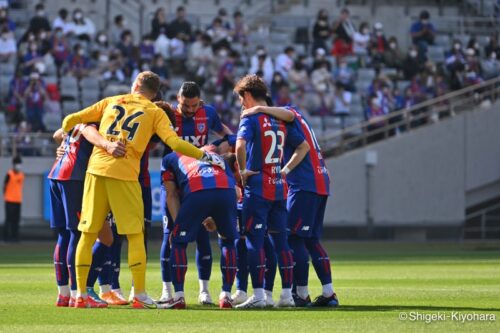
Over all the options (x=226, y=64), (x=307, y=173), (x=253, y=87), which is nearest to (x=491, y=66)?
(x=226, y=64)

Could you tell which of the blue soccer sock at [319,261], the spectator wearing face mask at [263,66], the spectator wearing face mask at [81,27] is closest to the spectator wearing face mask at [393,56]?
the spectator wearing face mask at [263,66]

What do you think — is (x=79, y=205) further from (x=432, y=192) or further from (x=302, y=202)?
(x=432, y=192)

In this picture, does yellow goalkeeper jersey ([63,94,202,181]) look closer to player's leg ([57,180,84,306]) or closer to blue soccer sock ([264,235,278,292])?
player's leg ([57,180,84,306])

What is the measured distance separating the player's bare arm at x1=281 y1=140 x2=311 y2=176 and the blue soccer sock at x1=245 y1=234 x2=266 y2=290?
769 mm

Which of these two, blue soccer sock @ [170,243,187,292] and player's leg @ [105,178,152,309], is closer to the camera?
player's leg @ [105,178,152,309]

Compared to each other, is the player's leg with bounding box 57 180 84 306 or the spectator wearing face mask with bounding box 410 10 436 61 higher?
the spectator wearing face mask with bounding box 410 10 436 61

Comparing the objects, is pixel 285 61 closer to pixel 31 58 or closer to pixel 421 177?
pixel 421 177

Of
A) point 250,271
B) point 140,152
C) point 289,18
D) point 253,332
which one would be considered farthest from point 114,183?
point 289,18

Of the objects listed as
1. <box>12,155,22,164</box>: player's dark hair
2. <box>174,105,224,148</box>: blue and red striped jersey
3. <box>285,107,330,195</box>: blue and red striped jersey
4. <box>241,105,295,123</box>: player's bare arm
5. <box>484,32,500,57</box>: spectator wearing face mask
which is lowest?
<box>12,155,22,164</box>: player's dark hair

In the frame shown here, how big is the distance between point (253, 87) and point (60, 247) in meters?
2.58

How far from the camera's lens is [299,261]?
1329 centimetres

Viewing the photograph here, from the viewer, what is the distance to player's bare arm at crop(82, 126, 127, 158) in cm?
1223

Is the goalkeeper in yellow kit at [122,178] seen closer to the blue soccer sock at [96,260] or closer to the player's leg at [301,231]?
the blue soccer sock at [96,260]

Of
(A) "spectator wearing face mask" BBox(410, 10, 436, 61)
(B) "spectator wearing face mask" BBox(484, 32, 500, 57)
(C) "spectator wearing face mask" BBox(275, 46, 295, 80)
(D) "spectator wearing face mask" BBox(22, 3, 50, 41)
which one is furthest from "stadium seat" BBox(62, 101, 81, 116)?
(B) "spectator wearing face mask" BBox(484, 32, 500, 57)
